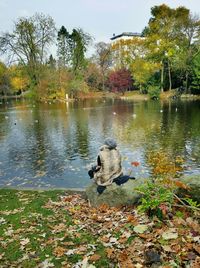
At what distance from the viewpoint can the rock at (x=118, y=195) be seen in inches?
301

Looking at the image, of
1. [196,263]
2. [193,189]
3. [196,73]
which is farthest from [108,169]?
[196,73]

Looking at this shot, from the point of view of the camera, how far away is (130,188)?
7.77 metres

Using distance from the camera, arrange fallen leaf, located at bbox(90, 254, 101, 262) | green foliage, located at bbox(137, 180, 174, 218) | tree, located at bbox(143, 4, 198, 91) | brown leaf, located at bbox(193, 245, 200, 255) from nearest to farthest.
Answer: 1. brown leaf, located at bbox(193, 245, 200, 255)
2. fallen leaf, located at bbox(90, 254, 101, 262)
3. green foliage, located at bbox(137, 180, 174, 218)
4. tree, located at bbox(143, 4, 198, 91)

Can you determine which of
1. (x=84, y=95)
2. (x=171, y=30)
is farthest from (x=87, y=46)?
(x=171, y=30)

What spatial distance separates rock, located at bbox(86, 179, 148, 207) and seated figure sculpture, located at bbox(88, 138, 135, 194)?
15cm

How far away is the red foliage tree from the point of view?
243 feet

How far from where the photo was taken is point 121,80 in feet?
242

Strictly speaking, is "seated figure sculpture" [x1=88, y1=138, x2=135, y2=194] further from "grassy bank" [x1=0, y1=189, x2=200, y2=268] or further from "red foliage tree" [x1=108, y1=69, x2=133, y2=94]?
"red foliage tree" [x1=108, y1=69, x2=133, y2=94]

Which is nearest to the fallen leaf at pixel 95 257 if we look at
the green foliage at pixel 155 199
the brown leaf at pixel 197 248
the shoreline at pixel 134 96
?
the green foliage at pixel 155 199

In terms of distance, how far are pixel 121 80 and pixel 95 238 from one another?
69.7 meters

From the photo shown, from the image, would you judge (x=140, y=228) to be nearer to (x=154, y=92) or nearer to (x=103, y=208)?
(x=103, y=208)

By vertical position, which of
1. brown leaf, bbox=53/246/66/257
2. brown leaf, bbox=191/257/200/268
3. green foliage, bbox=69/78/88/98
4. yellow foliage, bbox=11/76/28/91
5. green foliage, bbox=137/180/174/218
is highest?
yellow foliage, bbox=11/76/28/91

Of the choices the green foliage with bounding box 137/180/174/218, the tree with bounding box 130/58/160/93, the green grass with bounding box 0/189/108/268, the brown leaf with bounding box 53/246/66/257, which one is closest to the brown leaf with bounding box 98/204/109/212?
the green grass with bounding box 0/189/108/268

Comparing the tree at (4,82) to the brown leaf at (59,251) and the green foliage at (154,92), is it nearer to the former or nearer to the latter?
the green foliage at (154,92)
